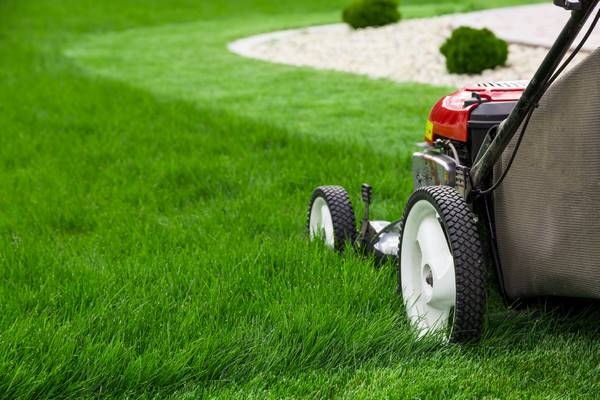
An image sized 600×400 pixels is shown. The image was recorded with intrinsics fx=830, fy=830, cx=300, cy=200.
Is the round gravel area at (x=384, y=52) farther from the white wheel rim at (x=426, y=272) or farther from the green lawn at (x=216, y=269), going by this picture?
the white wheel rim at (x=426, y=272)

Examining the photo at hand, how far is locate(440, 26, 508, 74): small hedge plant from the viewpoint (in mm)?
9352

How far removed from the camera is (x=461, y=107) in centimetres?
274

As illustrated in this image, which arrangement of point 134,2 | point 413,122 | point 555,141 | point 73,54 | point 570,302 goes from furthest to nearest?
point 134,2 < point 73,54 < point 413,122 < point 570,302 < point 555,141

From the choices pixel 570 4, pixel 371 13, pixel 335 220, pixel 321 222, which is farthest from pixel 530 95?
pixel 371 13

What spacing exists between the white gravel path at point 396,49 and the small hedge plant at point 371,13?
24cm

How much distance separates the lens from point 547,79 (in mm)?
2152

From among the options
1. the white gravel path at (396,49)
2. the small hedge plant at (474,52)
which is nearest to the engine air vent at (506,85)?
the white gravel path at (396,49)

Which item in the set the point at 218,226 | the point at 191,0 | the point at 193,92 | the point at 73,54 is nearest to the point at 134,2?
the point at 191,0

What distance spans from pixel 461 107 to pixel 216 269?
3.26 feet

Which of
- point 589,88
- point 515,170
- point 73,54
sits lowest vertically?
point 73,54

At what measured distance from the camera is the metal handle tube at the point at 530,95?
1.99 m

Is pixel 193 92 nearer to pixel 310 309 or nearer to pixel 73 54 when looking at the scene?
pixel 73 54

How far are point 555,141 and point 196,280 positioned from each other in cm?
124

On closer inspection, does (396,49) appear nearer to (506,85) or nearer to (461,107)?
(506,85)
